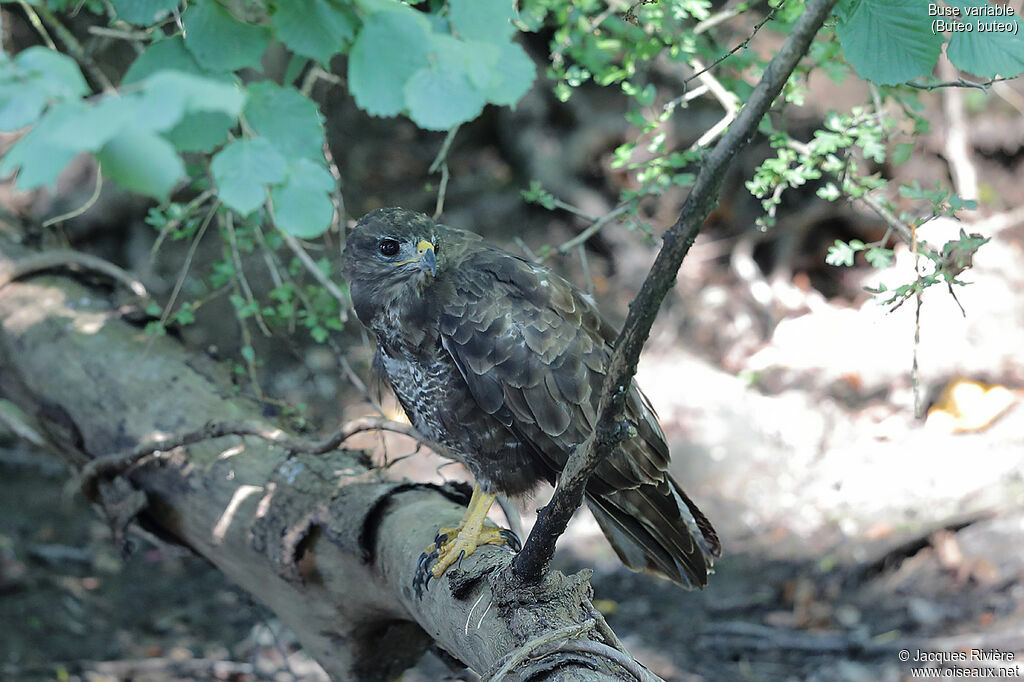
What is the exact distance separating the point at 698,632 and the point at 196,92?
4023mm

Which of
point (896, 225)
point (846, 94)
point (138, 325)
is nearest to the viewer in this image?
point (896, 225)

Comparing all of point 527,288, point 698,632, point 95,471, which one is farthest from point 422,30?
point 698,632

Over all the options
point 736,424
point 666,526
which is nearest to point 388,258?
point 666,526

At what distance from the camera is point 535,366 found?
265 cm

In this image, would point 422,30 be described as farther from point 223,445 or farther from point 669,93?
point 669,93

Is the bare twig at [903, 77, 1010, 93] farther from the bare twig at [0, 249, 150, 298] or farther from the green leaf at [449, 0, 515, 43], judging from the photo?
the bare twig at [0, 249, 150, 298]

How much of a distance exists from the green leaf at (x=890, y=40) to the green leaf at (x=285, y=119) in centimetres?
98

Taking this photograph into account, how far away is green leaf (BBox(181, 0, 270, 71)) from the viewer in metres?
1.36

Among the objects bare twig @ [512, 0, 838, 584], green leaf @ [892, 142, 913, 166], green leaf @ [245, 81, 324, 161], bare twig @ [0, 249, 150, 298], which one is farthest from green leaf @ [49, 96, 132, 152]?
bare twig @ [0, 249, 150, 298]

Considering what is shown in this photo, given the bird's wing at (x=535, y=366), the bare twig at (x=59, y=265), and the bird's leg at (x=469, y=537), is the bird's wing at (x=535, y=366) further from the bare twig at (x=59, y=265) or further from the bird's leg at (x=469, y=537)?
the bare twig at (x=59, y=265)

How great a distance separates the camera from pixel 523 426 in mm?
2676

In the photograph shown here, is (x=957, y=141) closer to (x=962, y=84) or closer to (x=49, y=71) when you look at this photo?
(x=962, y=84)

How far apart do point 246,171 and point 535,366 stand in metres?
1.50

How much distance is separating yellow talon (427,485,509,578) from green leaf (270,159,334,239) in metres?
1.39
